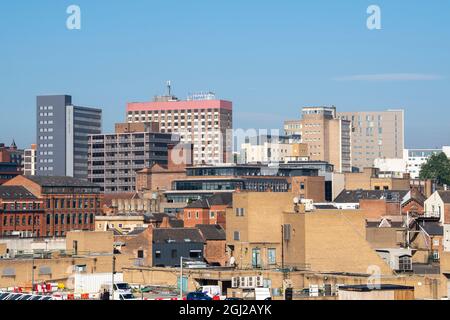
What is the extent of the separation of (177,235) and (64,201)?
143 feet

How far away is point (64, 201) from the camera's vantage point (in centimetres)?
13000

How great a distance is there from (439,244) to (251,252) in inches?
632

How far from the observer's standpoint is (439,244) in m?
83.1

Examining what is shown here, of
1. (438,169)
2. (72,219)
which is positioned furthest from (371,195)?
(438,169)

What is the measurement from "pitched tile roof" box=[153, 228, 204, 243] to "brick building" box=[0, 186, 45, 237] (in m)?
35.3

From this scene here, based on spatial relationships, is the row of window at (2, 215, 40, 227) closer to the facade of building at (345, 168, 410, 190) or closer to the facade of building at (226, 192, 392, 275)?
A: the facade of building at (345, 168, 410, 190)

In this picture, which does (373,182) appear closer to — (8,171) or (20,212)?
(20,212)

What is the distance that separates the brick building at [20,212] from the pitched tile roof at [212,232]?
34.6 m

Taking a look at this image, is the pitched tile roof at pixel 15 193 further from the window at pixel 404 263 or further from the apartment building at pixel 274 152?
the apartment building at pixel 274 152

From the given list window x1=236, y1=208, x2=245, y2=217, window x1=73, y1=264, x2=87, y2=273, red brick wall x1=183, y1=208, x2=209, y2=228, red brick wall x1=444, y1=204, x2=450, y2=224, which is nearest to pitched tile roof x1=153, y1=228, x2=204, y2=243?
window x1=236, y1=208, x2=245, y2=217

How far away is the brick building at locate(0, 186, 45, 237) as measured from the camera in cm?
12244

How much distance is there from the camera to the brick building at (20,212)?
122438mm

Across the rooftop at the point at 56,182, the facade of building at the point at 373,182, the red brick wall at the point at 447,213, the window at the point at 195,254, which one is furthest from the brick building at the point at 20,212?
the red brick wall at the point at 447,213
